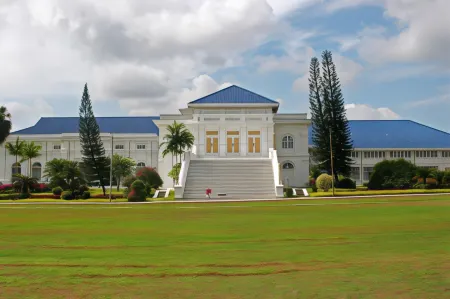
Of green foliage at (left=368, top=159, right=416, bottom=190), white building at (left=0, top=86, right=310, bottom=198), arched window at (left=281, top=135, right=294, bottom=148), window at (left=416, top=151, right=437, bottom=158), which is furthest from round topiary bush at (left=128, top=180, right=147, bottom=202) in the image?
window at (left=416, top=151, right=437, bottom=158)

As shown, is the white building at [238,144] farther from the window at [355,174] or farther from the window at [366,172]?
the window at [366,172]

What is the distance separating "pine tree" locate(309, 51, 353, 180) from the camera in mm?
50875

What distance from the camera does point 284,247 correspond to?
9719 millimetres

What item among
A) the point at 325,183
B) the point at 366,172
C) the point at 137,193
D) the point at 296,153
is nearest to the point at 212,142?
the point at 296,153

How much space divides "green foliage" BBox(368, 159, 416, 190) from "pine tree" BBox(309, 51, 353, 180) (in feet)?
21.5

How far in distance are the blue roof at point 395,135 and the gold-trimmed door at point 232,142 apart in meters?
21.0

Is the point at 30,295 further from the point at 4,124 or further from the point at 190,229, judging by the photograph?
the point at 4,124

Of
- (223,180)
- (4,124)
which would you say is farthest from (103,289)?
(4,124)

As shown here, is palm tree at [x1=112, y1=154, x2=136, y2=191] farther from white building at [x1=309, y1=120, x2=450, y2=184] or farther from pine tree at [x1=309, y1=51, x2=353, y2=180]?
white building at [x1=309, y1=120, x2=450, y2=184]

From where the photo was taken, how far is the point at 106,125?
7725cm

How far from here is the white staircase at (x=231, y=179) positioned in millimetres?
38406

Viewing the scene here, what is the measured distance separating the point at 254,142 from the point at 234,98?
524cm

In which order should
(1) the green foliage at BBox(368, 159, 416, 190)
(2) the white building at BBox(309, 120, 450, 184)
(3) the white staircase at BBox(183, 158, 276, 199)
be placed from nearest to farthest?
(3) the white staircase at BBox(183, 158, 276, 199) → (1) the green foliage at BBox(368, 159, 416, 190) → (2) the white building at BBox(309, 120, 450, 184)

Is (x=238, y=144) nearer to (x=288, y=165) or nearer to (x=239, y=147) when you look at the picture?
(x=239, y=147)
